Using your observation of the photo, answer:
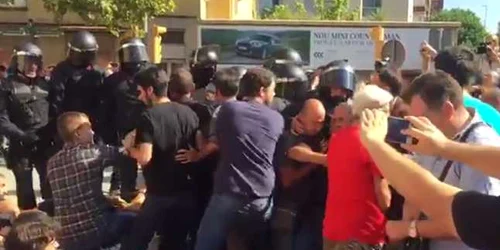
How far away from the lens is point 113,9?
87.4 ft

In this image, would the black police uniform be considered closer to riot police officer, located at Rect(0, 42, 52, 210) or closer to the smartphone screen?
the smartphone screen

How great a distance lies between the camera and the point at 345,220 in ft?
16.3

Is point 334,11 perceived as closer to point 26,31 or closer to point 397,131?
point 26,31

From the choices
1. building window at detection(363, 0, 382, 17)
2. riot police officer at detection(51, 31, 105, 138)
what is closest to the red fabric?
riot police officer at detection(51, 31, 105, 138)

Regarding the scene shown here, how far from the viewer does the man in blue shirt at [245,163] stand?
229 inches

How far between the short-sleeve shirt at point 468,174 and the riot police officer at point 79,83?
490 cm

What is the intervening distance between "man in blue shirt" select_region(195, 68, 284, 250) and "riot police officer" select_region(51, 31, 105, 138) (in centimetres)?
277

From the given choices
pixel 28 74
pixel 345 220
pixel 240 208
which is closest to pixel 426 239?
pixel 345 220

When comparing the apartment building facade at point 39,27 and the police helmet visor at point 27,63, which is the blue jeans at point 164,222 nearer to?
the police helmet visor at point 27,63

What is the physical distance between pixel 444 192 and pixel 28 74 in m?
6.69

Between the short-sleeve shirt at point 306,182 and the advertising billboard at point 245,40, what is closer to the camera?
the short-sleeve shirt at point 306,182

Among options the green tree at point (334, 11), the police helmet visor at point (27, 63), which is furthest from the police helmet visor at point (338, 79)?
the green tree at point (334, 11)

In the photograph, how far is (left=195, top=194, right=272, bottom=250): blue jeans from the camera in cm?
589

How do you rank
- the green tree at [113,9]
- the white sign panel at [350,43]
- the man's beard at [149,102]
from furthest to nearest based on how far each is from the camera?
1. the white sign panel at [350,43]
2. the green tree at [113,9]
3. the man's beard at [149,102]
